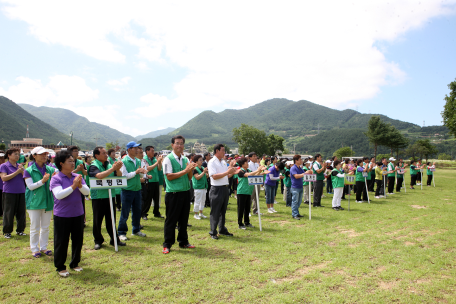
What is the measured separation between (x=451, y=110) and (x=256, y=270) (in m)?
38.3

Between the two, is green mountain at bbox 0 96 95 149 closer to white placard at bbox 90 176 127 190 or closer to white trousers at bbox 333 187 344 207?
white placard at bbox 90 176 127 190

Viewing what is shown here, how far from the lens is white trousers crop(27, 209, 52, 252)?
16.9 feet

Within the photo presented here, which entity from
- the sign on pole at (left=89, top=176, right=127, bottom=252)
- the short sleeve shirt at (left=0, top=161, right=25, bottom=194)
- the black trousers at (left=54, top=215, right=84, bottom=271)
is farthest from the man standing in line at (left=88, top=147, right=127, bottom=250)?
the short sleeve shirt at (left=0, top=161, right=25, bottom=194)

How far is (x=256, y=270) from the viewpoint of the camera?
462 centimetres

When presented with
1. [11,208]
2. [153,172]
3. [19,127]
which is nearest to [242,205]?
[153,172]

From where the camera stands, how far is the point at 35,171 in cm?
524

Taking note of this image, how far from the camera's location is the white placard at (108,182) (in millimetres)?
5156

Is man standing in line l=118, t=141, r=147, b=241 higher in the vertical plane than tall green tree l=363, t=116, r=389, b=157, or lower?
lower

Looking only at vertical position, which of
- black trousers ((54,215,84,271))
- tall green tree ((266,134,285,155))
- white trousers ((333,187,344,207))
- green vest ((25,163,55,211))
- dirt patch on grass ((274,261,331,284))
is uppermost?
tall green tree ((266,134,285,155))

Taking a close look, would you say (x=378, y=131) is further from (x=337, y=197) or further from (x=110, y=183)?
(x=110, y=183)

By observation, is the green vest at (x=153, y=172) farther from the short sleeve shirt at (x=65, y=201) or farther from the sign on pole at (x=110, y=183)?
the short sleeve shirt at (x=65, y=201)

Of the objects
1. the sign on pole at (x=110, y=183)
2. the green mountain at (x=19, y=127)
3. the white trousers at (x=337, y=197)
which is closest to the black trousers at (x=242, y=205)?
the sign on pole at (x=110, y=183)

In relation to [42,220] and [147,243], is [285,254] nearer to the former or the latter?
[147,243]

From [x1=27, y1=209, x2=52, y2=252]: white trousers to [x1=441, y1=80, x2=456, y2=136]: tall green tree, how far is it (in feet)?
129
